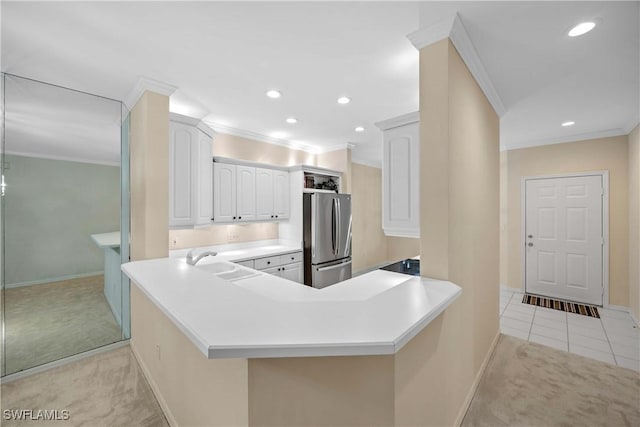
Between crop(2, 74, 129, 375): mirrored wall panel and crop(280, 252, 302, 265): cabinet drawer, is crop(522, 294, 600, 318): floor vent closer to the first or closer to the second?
crop(280, 252, 302, 265): cabinet drawer

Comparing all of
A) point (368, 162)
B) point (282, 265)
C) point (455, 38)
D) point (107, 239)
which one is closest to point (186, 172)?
point (107, 239)

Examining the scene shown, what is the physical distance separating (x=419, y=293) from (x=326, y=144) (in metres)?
3.84

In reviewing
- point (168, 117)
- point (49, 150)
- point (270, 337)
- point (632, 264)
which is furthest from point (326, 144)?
point (632, 264)

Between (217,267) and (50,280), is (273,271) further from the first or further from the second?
(50,280)

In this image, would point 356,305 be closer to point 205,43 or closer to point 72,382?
point 205,43

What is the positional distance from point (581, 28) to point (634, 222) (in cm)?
328

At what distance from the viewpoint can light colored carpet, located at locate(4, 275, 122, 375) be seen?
2240 mm

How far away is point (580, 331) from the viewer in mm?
3115

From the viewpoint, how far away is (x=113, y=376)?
2234mm

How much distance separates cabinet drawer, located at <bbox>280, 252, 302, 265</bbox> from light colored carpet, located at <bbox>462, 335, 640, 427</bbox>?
2618mm

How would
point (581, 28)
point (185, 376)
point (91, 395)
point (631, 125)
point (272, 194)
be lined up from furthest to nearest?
1. point (272, 194)
2. point (631, 125)
3. point (91, 395)
4. point (581, 28)
5. point (185, 376)

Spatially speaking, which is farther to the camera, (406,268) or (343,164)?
(343,164)

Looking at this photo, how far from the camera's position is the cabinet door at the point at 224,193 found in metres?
3.38

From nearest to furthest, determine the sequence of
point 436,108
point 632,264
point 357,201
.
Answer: point 436,108 < point 632,264 < point 357,201
